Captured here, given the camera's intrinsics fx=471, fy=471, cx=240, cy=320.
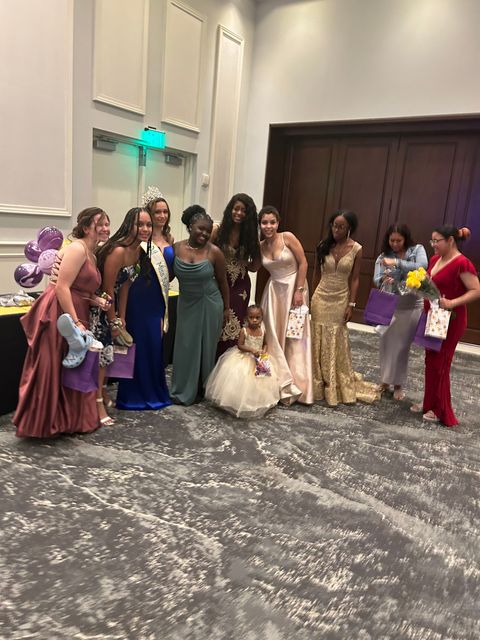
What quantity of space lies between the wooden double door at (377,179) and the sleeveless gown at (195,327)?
4076 millimetres

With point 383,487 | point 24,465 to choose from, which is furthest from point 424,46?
point 24,465

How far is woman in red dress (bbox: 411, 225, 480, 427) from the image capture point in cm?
327

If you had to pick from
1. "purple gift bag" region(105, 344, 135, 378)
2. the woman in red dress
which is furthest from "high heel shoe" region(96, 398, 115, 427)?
the woman in red dress

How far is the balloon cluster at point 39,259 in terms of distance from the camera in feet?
10.7

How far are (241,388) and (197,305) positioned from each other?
2.23 ft

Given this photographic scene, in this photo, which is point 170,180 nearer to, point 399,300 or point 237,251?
point 237,251

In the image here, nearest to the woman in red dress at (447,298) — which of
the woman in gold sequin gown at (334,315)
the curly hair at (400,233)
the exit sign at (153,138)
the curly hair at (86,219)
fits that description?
the curly hair at (400,233)

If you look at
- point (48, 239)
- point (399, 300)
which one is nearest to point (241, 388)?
point (399, 300)

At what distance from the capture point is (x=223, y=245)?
140 inches

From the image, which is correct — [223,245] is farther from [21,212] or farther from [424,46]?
[424,46]

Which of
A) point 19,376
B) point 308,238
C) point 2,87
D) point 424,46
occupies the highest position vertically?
point 424,46

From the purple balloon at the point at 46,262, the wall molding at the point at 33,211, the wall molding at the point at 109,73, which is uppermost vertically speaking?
the wall molding at the point at 109,73

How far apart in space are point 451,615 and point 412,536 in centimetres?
46

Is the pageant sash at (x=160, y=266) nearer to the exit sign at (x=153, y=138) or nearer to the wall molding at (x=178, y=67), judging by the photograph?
the exit sign at (x=153, y=138)
